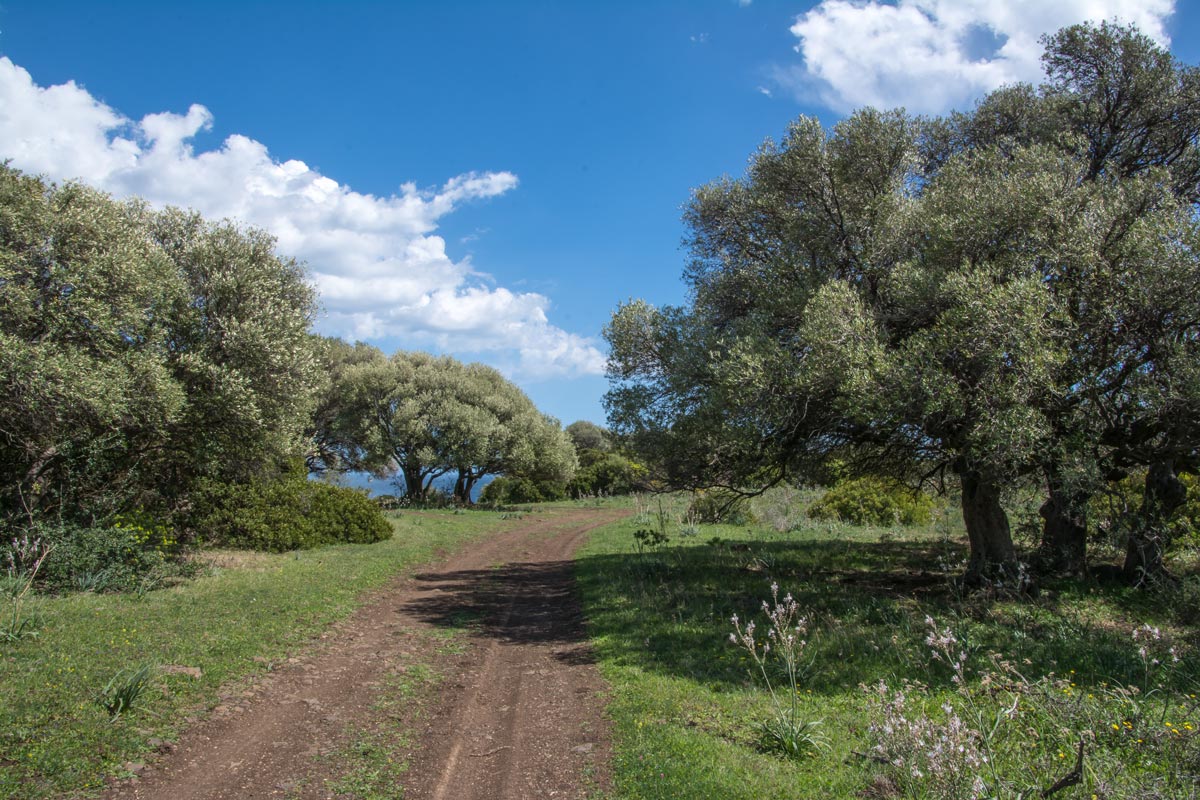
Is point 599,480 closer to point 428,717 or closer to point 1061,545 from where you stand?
point 1061,545

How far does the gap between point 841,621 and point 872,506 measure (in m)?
18.6

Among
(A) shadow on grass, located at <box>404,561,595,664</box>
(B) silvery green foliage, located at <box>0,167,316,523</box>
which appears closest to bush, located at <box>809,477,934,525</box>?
(A) shadow on grass, located at <box>404,561,595,664</box>

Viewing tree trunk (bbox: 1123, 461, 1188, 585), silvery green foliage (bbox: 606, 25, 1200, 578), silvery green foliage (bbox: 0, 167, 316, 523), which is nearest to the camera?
silvery green foliage (bbox: 606, 25, 1200, 578)

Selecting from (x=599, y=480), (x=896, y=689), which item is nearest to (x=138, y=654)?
(x=896, y=689)

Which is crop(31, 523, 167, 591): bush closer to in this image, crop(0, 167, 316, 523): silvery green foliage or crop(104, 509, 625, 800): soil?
crop(0, 167, 316, 523): silvery green foliage

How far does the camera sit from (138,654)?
8.05 meters

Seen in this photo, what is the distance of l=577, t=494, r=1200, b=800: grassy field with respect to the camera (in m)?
4.77

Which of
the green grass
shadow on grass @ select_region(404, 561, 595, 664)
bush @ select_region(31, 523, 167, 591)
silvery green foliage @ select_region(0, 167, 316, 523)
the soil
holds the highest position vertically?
silvery green foliage @ select_region(0, 167, 316, 523)

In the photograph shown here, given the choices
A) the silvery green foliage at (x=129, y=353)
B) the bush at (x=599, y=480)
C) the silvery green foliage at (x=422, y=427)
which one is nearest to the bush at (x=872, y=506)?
the silvery green foliage at (x=422, y=427)

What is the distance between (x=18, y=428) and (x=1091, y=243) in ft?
58.1

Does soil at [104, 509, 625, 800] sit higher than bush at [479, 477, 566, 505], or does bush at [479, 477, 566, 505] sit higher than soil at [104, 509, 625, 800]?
bush at [479, 477, 566, 505]

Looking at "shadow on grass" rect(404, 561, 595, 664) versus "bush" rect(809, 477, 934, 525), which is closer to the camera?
"shadow on grass" rect(404, 561, 595, 664)

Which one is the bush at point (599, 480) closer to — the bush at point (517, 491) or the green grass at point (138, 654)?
the bush at point (517, 491)

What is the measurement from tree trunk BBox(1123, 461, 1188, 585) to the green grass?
45.5 ft
